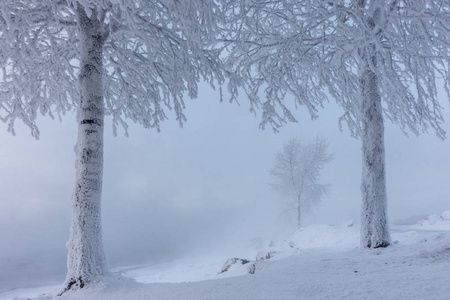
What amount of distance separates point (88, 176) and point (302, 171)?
19187 millimetres

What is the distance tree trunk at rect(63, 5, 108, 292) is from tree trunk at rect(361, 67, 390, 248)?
540 cm

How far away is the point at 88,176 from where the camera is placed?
573cm

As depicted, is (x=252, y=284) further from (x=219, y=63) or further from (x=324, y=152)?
(x=324, y=152)

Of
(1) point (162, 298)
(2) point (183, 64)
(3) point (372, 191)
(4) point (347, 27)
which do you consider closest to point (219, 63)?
(2) point (183, 64)

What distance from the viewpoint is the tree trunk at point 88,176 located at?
5469mm

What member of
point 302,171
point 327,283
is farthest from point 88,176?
point 302,171

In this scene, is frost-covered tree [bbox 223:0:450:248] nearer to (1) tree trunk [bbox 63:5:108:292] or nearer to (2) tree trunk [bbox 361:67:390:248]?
(2) tree trunk [bbox 361:67:390:248]

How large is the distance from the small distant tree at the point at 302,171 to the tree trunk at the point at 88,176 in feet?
60.5

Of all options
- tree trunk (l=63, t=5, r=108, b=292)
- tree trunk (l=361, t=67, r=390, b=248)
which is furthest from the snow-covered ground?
tree trunk (l=361, t=67, r=390, b=248)

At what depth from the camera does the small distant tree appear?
2301cm

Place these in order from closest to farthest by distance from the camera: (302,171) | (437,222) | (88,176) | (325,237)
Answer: (88,176)
(325,237)
(437,222)
(302,171)

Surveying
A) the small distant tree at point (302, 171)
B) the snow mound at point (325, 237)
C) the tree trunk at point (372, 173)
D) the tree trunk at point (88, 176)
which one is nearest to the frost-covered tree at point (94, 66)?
the tree trunk at point (88, 176)

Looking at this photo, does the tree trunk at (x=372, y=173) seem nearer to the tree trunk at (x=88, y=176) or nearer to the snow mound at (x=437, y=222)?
the tree trunk at (x=88, y=176)

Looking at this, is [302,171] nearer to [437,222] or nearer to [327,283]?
[437,222]
